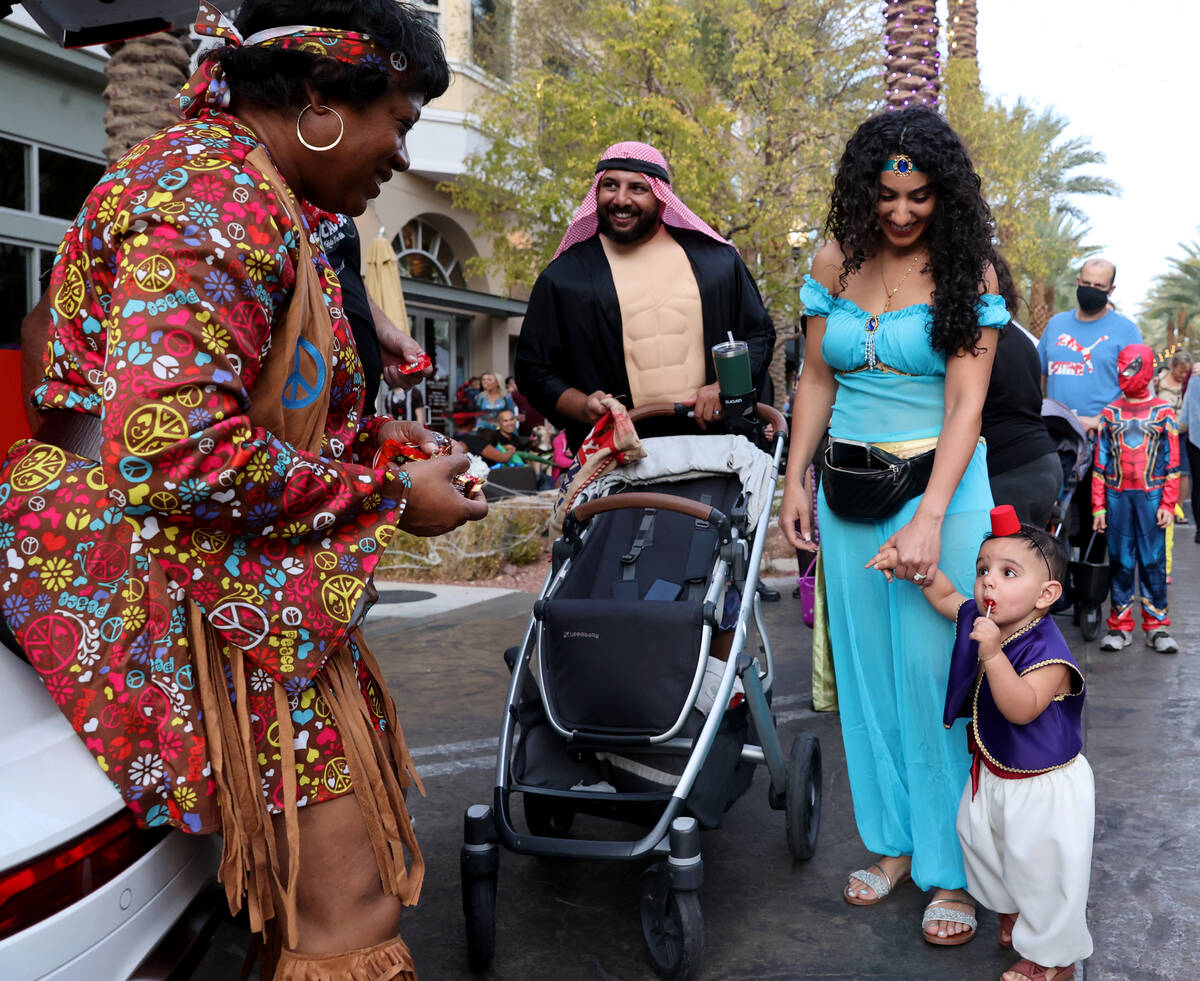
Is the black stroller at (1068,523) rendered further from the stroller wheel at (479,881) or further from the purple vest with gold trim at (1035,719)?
the stroller wheel at (479,881)

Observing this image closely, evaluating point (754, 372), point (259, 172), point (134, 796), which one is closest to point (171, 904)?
point (134, 796)

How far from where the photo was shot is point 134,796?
1571 mm

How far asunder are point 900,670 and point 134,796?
2.14m

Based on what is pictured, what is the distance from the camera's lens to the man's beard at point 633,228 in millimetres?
4086

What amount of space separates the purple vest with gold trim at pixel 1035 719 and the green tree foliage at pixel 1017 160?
15202mm

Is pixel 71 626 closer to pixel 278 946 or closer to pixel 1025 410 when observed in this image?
pixel 278 946

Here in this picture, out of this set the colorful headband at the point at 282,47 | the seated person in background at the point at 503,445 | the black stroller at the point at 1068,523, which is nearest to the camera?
the colorful headband at the point at 282,47

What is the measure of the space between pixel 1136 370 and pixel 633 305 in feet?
12.4

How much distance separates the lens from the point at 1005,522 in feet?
8.84

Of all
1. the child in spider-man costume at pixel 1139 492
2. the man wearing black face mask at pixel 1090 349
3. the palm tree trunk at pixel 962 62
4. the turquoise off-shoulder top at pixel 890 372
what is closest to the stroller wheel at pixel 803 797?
the turquoise off-shoulder top at pixel 890 372

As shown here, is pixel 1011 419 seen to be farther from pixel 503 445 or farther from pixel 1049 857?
pixel 503 445

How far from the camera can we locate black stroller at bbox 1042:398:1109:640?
246 inches

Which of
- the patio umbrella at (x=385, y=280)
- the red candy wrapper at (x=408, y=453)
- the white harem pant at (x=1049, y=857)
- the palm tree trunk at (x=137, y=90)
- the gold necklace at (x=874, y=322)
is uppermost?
the palm tree trunk at (x=137, y=90)

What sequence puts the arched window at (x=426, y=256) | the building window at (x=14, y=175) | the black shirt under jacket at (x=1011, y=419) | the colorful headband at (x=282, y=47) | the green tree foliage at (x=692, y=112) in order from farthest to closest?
the arched window at (x=426, y=256) → the green tree foliage at (x=692, y=112) → the building window at (x=14, y=175) → the black shirt under jacket at (x=1011, y=419) → the colorful headband at (x=282, y=47)
